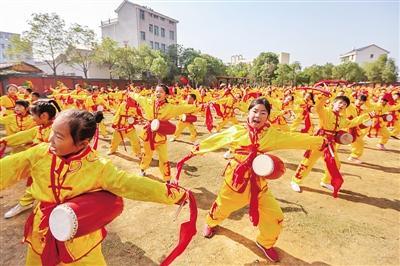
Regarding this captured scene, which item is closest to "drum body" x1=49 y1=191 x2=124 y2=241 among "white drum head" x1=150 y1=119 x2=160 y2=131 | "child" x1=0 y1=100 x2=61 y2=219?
"child" x1=0 y1=100 x2=61 y2=219

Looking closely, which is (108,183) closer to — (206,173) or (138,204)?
(138,204)

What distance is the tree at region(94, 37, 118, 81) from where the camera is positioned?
3206 centimetres

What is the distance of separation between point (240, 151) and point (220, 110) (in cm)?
692

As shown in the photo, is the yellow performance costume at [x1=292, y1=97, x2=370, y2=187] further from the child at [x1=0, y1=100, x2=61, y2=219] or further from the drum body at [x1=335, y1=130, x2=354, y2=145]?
the child at [x1=0, y1=100, x2=61, y2=219]

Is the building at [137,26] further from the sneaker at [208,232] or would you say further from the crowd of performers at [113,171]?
the sneaker at [208,232]

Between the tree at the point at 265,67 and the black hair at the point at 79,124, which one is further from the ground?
the tree at the point at 265,67

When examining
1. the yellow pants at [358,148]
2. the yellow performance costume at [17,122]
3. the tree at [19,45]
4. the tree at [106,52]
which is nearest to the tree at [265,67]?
the tree at [106,52]

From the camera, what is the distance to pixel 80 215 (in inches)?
67.7

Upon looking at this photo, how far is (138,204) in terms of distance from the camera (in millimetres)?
4844

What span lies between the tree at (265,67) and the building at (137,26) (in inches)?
675

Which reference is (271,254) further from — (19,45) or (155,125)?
(19,45)

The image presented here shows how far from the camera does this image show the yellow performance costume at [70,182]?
191 centimetres

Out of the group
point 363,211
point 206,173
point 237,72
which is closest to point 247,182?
point 363,211

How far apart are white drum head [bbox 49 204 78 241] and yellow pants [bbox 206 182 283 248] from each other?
77.3 inches
